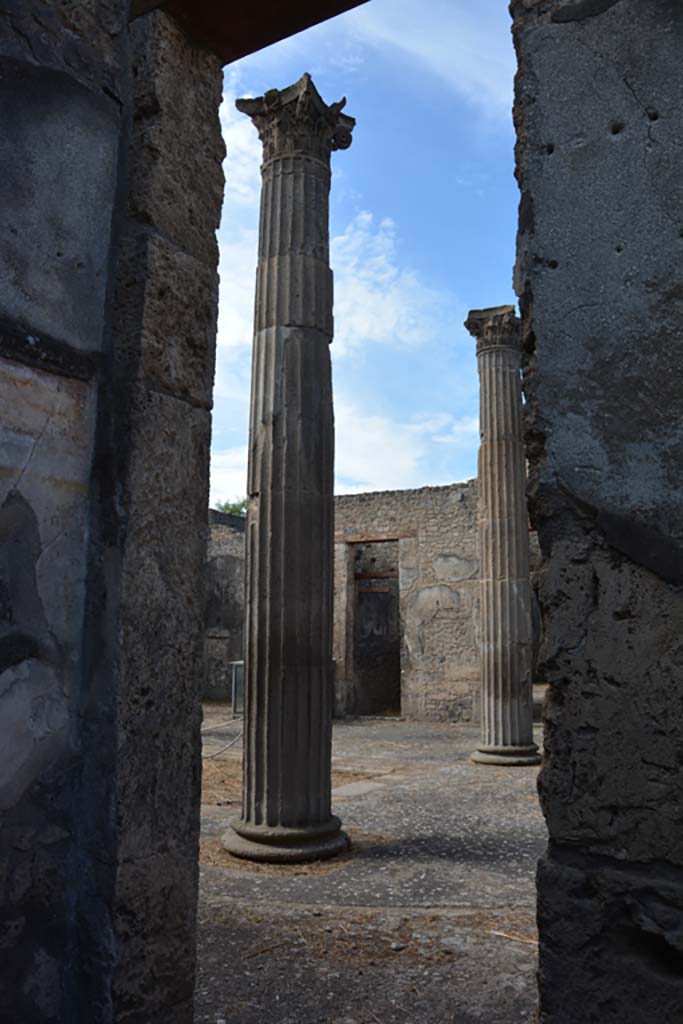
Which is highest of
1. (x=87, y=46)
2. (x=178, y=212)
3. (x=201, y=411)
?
(x=87, y=46)

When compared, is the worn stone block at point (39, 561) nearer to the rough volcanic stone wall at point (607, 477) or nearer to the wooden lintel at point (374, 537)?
the rough volcanic stone wall at point (607, 477)

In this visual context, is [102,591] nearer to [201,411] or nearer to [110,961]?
[201,411]

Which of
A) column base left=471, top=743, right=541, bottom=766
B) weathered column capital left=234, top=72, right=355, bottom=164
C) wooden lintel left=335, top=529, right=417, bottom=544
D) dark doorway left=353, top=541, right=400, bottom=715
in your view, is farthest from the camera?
dark doorway left=353, top=541, right=400, bottom=715

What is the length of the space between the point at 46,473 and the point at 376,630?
17535 mm

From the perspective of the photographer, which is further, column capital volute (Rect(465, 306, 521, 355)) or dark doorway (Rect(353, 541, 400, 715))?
dark doorway (Rect(353, 541, 400, 715))

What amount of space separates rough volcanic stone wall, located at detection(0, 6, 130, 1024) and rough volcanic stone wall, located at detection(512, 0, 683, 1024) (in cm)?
106

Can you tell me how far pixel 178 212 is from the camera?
2281 mm

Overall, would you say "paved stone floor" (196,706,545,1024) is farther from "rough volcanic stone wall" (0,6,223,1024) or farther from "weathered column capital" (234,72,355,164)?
"weathered column capital" (234,72,355,164)

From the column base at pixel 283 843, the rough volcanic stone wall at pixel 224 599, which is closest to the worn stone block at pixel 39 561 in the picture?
the column base at pixel 283 843

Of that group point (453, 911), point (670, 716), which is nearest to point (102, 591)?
point (670, 716)

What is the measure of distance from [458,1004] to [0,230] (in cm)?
277

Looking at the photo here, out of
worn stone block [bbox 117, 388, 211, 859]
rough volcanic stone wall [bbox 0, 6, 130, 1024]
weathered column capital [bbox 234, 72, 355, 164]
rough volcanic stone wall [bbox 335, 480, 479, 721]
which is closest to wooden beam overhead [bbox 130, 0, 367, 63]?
rough volcanic stone wall [bbox 0, 6, 130, 1024]

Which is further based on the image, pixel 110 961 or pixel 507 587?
pixel 507 587

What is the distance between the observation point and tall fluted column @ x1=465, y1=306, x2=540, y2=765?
972 centimetres
